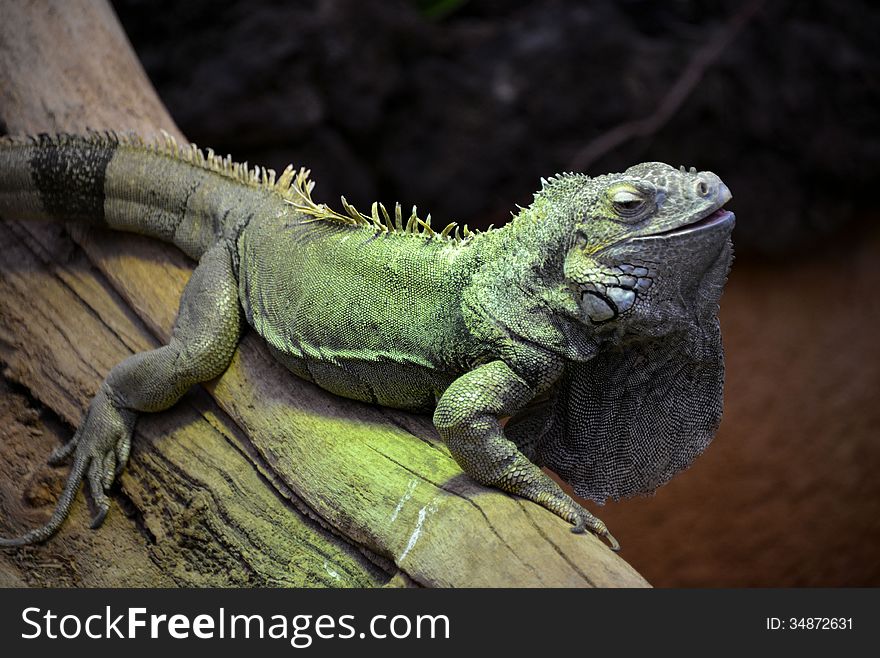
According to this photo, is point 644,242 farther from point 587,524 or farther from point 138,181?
point 138,181

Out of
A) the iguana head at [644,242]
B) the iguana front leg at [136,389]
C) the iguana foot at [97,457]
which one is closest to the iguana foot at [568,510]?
the iguana head at [644,242]

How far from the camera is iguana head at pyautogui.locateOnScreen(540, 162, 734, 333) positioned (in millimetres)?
2414

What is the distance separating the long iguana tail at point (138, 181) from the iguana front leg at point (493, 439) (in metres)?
1.27

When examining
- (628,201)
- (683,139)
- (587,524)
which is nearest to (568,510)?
(587,524)

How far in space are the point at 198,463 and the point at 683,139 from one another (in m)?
4.64

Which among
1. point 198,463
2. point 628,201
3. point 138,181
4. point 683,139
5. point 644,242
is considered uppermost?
point 683,139

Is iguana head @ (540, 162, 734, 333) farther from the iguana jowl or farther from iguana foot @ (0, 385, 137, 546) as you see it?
iguana foot @ (0, 385, 137, 546)

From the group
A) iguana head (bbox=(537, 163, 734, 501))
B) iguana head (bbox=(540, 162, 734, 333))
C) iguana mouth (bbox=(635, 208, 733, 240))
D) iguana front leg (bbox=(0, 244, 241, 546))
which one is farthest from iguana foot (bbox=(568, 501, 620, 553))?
iguana front leg (bbox=(0, 244, 241, 546))

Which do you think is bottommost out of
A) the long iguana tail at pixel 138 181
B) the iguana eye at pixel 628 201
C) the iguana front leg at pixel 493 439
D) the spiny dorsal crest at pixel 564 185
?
the iguana front leg at pixel 493 439

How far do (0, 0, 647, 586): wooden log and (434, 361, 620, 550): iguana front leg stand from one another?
0.16 feet

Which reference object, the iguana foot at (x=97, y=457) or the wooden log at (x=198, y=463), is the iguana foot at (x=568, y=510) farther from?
the iguana foot at (x=97, y=457)

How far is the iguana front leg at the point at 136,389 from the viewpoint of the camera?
3.11 metres

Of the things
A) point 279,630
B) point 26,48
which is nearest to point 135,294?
point 26,48

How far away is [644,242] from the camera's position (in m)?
2.42
